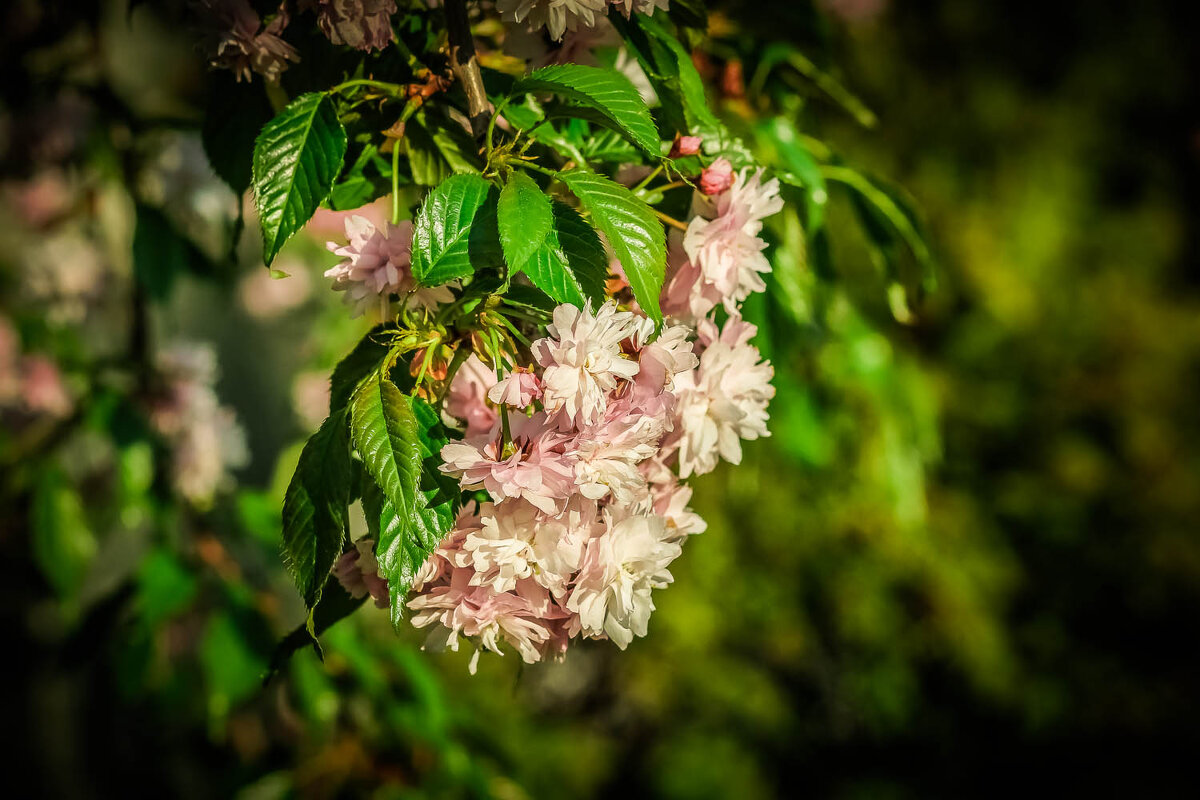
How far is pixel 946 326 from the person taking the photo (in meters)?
2.35

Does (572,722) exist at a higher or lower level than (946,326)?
lower

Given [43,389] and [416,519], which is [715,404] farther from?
[43,389]

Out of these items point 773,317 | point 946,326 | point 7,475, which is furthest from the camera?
point 946,326

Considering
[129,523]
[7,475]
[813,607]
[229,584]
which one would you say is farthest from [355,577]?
[813,607]

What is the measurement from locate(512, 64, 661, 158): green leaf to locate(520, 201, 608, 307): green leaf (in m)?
0.05

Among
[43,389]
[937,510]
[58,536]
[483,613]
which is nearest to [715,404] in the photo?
[483,613]

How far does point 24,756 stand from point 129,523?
54.5 inches

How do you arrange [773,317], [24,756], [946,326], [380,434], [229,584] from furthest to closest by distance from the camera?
[946,326] < [24,756] < [229,584] < [773,317] < [380,434]

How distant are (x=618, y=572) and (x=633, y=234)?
169mm

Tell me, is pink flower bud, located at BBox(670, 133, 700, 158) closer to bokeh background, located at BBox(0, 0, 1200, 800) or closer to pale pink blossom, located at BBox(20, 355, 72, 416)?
bokeh background, located at BBox(0, 0, 1200, 800)

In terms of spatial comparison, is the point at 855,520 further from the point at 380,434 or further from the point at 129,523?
the point at 380,434

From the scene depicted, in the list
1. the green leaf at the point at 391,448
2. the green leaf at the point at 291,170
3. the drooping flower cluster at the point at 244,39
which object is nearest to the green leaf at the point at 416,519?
the green leaf at the point at 391,448

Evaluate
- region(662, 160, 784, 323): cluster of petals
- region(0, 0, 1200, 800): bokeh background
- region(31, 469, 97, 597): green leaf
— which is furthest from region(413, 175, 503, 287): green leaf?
region(0, 0, 1200, 800): bokeh background

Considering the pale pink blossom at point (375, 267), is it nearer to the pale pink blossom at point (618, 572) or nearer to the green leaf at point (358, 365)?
the green leaf at point (358, 365)
